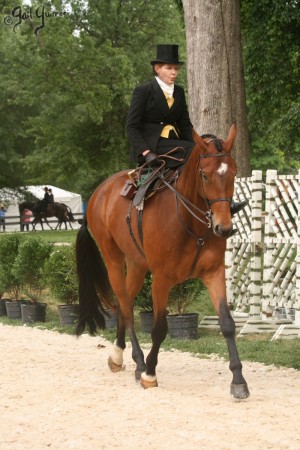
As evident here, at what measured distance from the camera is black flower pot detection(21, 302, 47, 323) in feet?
48.2

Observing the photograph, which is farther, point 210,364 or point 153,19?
point 153,19

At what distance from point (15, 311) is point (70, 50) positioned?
977 inches

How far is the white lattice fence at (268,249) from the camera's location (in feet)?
40.1

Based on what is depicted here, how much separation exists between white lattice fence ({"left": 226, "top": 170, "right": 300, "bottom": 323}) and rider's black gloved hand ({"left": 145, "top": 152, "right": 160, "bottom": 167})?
332 cm

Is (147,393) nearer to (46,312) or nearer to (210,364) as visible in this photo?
(210,364)

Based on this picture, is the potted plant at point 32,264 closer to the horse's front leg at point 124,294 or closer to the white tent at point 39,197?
the horse's front leg at point 124,294

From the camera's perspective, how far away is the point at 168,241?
8656 millimetres

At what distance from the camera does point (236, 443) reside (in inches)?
250

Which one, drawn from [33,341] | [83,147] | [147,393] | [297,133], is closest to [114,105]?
[83,147]

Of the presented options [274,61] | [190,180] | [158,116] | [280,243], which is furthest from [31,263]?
[274,61]

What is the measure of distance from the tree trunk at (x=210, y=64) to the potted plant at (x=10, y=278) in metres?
3.70

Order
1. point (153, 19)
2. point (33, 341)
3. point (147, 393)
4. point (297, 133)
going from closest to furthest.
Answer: point (147, 393) < point (33, 341) < point (297, 133) < point (153, 19)

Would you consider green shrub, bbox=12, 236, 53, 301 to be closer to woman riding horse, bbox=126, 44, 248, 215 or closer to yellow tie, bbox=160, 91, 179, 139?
woman riding horse, bbox=126, 44, 248, 215

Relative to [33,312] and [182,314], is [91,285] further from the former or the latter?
[33,312]
